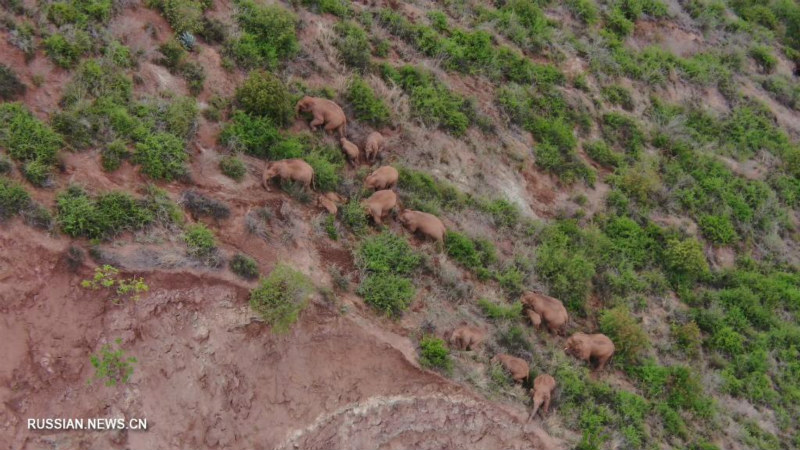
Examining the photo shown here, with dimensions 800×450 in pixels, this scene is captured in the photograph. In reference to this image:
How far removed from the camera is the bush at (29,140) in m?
10.1

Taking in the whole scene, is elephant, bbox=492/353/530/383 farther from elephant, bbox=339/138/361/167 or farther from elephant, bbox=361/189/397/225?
elephant, bbox=339/138/361/167

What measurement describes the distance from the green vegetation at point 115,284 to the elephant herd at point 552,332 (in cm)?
509

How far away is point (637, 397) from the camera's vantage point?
12422 mm

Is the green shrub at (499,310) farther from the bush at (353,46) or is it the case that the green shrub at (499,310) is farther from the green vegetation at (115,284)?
the bush at (353,46)

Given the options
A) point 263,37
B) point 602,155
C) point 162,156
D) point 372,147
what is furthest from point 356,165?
point 602,155

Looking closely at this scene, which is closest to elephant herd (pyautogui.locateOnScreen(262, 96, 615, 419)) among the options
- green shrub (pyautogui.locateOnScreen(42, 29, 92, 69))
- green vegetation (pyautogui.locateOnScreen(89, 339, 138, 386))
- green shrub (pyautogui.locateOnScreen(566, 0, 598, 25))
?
green shrub (pyautogui.locateOnScreen(42, 29, 92, 69))

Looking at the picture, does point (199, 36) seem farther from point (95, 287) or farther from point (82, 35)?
point (95, 287)

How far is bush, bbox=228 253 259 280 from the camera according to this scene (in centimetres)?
1045

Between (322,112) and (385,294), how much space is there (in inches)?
171

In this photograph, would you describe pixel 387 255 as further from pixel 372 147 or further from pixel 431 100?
pixel 431 100

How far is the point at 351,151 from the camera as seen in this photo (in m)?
13.5

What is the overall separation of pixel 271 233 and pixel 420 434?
4116mm

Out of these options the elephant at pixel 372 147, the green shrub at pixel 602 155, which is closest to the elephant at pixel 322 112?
the elephant at pixel 372 147

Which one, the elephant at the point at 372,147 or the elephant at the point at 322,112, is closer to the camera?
the elephant at the point at 322,112
